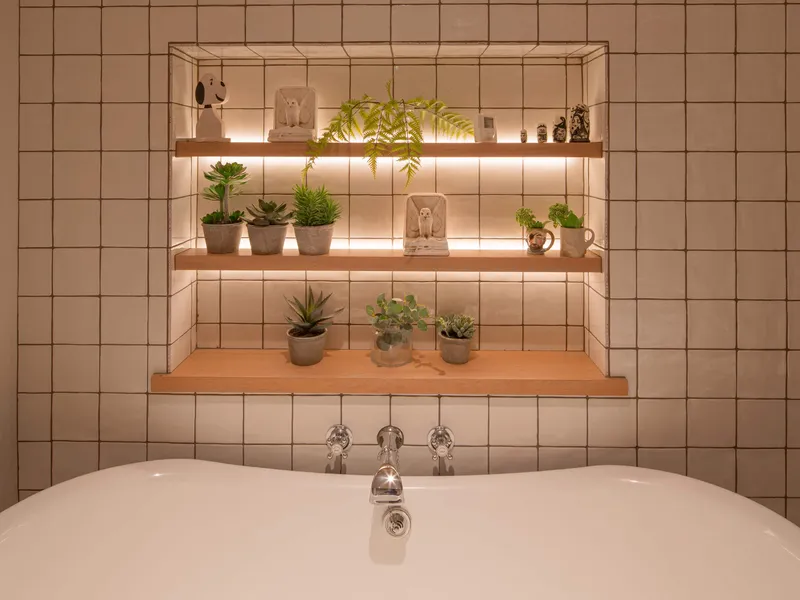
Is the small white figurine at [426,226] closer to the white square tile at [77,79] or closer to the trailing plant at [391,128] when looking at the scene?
the trailing plant at [391,128]

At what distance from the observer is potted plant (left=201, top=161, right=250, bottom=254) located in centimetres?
184

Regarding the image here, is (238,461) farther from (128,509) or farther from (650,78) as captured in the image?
(650,78)

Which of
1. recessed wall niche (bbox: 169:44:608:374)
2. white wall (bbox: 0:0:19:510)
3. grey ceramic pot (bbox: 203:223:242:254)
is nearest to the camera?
white wall (bbox: 0:0:19:510)

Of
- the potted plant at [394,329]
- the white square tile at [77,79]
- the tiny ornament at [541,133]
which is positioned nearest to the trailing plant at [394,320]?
the potted plant at [394,329]

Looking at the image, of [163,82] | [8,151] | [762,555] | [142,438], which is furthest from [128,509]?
[762,555]

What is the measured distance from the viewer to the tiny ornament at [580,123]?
1.83 m

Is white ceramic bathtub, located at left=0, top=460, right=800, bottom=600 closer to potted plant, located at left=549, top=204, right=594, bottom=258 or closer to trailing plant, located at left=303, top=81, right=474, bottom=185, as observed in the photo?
potted plant, located at left=549, top=204, right=594, bottom=258

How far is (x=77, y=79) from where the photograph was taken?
1775 millimetres

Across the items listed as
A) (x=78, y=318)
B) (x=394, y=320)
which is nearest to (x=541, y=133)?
(x=394, y=320)

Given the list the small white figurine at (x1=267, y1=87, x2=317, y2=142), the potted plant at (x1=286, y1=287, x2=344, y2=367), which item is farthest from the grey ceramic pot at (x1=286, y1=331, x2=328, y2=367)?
the small white figurine at (x1=267, y1=87, x2=317, y2=142)

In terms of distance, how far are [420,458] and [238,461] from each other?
1.69 feet

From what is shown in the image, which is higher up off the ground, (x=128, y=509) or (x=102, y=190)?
(x=102, y=190)

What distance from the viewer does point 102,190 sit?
5.88ft

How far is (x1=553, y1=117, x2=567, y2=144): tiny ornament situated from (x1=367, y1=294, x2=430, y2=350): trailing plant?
2.01 ft
